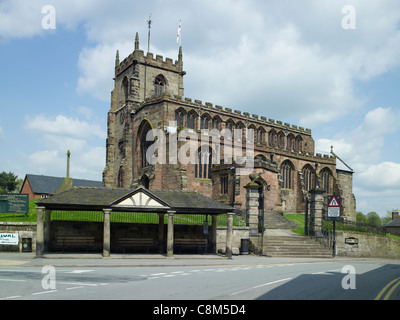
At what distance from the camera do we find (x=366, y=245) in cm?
3038

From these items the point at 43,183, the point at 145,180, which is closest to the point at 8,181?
the point at 43,183

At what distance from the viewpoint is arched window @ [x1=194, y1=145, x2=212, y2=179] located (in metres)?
42.7

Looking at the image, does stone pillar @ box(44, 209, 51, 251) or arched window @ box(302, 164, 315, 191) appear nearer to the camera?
stone pillar @ box(44, 209, 51, 251)

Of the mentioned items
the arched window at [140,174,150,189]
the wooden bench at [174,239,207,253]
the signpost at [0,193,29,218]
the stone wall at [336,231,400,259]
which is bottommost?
the stone wall at [336,231,400,259]

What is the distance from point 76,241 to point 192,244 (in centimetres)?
643

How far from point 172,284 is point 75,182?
70957 millimetres

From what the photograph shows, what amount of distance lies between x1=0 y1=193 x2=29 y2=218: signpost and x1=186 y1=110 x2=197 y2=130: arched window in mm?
25275

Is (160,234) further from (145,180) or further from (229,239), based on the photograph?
(145,180)

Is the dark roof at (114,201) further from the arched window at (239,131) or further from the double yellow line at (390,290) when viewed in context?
the arched window at (239,131)

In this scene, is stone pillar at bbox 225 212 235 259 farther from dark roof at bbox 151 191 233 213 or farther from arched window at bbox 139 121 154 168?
arched window at bbox 139 121 154 168

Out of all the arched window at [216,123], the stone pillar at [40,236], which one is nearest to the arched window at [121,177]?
the arched window at [216,123]

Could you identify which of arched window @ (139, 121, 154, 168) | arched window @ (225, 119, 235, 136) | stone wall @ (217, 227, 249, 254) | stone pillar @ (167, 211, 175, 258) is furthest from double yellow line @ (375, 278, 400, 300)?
arched window @ (225, 119, 235, 136)

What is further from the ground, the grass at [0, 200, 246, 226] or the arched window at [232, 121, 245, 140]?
the arched window at [232, 121, 245, 140]
